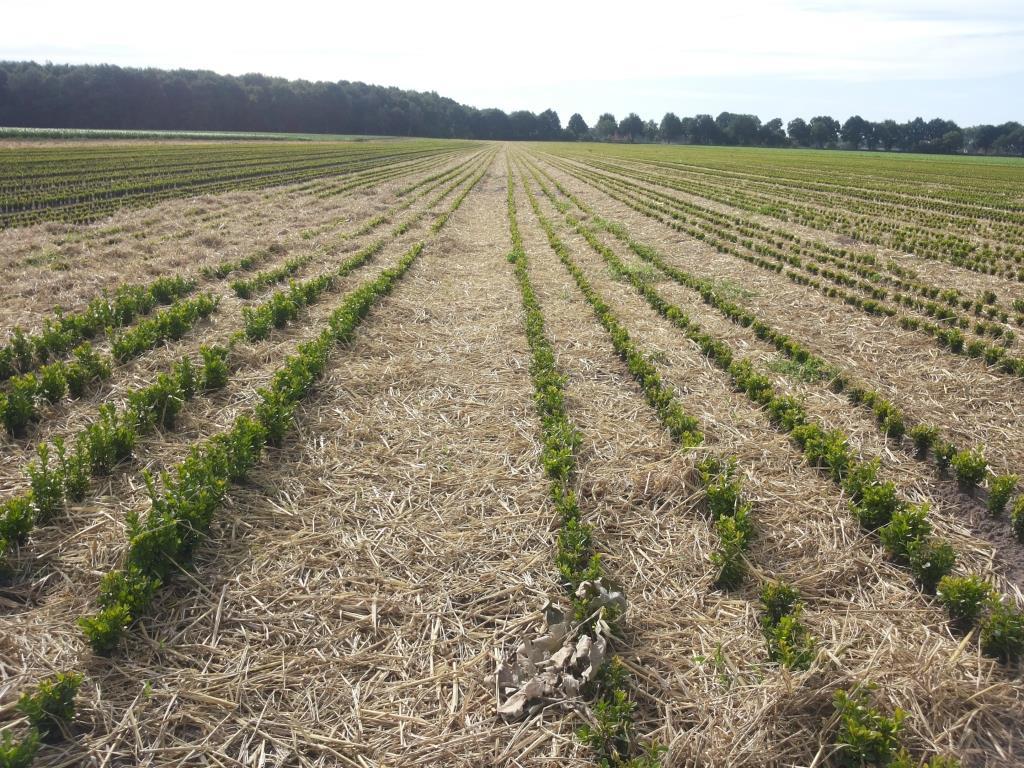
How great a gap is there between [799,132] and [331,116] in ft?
401

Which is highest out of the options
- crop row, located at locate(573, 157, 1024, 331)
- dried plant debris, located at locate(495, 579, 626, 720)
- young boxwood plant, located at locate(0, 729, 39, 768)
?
crop row, located at locate(573, 157, 1024, 331)

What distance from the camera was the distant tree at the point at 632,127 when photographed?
19288cm

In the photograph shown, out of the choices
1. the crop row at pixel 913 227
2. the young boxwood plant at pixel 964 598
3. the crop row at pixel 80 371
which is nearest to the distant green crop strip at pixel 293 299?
the crop row at pixel 80 371

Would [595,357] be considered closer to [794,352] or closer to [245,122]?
[794,352]

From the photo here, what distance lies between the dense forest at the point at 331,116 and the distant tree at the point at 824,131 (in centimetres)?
26

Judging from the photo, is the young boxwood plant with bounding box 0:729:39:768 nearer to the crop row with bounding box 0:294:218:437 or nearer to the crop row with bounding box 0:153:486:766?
the crop row with bounding box 0:153:486:766

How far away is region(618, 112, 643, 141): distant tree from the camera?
193 meters

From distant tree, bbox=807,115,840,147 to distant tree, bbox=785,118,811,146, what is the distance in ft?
6.75

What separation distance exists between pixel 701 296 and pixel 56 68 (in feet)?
474

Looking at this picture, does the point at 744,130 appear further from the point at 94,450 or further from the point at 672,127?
the point at 94,450

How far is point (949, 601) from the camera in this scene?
4117mm

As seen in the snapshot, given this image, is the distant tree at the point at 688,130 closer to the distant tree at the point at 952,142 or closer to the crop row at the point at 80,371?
the distant tree at the point at 952,142

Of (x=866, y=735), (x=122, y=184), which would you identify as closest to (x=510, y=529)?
(x=866, y=735)

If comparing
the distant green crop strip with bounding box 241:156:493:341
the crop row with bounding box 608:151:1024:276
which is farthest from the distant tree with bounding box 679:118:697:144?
the distant green crop strip with bounding box 241:156:493:341
